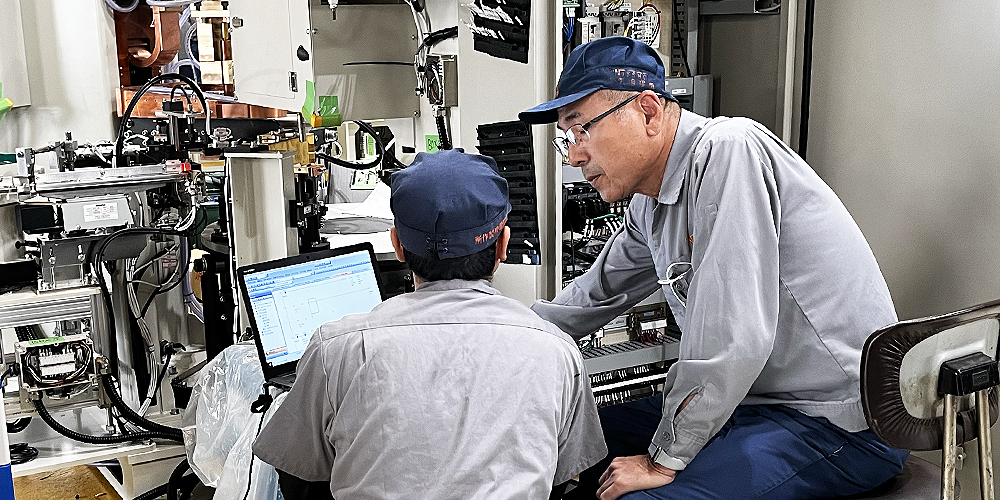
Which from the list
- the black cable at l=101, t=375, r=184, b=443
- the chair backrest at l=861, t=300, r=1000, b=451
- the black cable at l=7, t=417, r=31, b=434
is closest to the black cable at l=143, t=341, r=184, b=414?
the black cable at l=101, t=375, r=184, b=443

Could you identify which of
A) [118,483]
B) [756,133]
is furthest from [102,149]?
[756,133]

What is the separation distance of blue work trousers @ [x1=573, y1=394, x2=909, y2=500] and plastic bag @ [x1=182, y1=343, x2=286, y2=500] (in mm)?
877

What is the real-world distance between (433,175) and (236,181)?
4.24 feet

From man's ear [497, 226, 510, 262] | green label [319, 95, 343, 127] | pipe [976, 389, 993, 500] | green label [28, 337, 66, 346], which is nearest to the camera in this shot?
man's ear [497, 226, 510, 262]

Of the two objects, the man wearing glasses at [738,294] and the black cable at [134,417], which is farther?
the black cable at [134,417]

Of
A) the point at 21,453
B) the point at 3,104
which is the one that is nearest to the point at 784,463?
the point at 21,453

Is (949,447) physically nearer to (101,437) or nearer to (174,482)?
(174,482)

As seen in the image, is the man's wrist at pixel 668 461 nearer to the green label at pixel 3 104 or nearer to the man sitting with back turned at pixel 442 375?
the man sitting with back turned at pixel 442 375

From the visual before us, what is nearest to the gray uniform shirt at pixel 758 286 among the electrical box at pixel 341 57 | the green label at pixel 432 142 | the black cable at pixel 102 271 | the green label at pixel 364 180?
the green label at pixel 432 142

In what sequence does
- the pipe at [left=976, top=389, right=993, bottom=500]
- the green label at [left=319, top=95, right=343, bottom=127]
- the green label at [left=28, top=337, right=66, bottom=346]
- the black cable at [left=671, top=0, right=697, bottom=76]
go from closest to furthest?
the pipe at [left=976, top=389, right=993, bottom=500] → the green label at [left=28, top=337, right=66, bottom=346] → the black cable at [left=671, top=0, right=697, bottom=76] → the green label at [left=319, top=95, right=343, bottom=127]

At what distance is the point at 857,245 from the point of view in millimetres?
1721

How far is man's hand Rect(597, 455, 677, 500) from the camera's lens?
1.65 m

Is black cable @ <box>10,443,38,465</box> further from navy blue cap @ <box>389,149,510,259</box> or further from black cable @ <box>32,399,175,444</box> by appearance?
navy blue cap @ <box>389,149,510,259</box>

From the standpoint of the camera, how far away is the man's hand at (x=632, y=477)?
5.40ft
